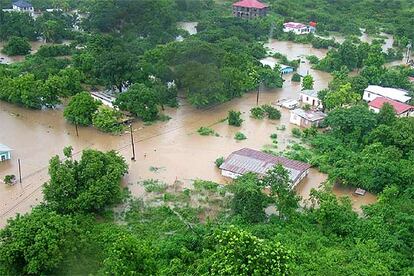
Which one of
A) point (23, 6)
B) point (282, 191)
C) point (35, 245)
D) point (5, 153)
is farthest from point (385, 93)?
point (23, 6)

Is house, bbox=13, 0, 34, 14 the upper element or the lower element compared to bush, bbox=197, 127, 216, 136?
upper

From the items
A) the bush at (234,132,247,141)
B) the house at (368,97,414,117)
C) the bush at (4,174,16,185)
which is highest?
the house at (368,97,414,117)

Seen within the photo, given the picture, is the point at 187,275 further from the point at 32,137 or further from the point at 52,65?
the point at 52,65

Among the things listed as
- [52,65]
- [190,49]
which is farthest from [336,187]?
[52,65]

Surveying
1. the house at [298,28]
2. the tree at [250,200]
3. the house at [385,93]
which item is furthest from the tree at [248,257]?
the house at [298,28]

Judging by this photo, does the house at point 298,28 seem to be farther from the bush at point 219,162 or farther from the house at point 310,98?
the bush at point 219,162

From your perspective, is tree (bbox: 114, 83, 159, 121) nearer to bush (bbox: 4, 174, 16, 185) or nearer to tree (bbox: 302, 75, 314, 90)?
bush (bbox: 4, 174, 16, 185)

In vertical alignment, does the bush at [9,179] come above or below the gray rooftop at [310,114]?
below

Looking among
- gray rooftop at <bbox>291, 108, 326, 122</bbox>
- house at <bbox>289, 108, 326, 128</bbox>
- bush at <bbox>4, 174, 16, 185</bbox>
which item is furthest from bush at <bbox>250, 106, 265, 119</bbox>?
bush at <bbox>4, 174, 16, 185</bbox>
